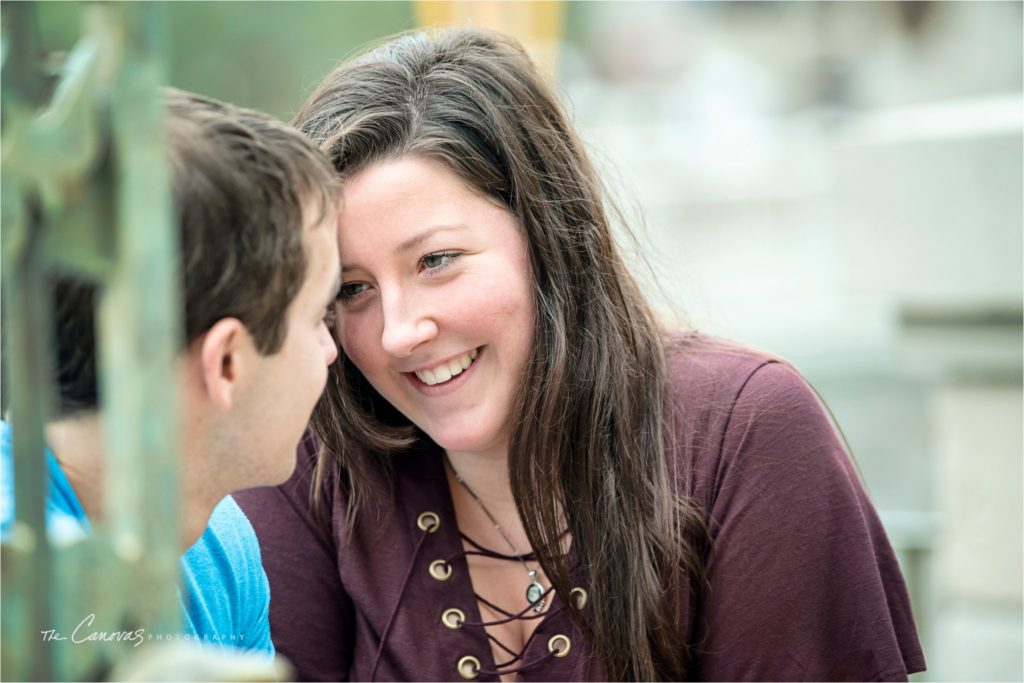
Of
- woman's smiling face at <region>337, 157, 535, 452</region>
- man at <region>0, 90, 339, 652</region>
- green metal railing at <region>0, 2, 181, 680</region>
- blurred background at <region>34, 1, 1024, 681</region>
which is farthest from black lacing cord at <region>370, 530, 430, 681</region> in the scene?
green metal railing at <region>0, 2, 181, 680</region>

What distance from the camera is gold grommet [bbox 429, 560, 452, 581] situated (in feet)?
7.69

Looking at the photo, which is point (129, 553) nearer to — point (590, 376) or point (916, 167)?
point (590, 376)

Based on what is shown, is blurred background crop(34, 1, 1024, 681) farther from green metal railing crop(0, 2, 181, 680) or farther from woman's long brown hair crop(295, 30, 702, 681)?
green metal railing crop(0, 2, 181, 680)

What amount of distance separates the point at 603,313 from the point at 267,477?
0.78m

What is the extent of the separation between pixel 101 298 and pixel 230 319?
0.46 m

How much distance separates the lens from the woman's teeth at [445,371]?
2.15m

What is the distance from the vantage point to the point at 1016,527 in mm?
3451

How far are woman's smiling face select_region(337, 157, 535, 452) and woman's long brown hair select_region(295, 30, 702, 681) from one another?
1.5 inches

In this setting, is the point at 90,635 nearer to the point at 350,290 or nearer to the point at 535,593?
the point at 350,290

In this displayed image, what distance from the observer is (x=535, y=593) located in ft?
7.63

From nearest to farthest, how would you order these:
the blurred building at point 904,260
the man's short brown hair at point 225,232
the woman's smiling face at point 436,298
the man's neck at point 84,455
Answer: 1. the man's short brown hair at point 225,232
2. the man's neck at point 84,455
3. the woman's smiling face at point 436,298
4. the blurred building at point 904,260

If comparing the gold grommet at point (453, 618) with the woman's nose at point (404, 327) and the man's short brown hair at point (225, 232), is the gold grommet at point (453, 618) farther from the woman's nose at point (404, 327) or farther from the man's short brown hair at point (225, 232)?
the man's short brown hair at point (225, 232)

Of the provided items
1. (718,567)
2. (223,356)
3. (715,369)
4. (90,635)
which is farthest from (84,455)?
(715,369)

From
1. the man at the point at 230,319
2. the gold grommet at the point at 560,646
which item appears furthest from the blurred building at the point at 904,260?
the man at the point at 230,319
